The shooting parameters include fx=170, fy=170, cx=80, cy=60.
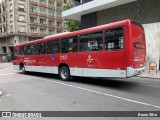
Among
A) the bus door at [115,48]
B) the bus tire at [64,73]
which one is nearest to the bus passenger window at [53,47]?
the bus tire at [64,73]

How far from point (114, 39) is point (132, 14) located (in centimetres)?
1042

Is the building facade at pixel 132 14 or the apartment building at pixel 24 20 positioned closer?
the building facade at pixel 132 14

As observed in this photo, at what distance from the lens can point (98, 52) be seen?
9.17m

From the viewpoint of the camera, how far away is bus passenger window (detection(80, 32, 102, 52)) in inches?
360

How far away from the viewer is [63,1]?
65.1 m

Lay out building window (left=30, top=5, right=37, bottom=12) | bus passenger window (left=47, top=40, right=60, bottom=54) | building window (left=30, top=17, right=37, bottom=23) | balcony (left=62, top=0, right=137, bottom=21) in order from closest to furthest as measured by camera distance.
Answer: bus passenger window (left=47, top=40, right=60, bottom=54) < balcony (left=62, top=0, right=137, bottom=21) < building window (left=30, top=5, right=37, bottom=12) < building window (left=30, top=17, right=37, bottom=23)

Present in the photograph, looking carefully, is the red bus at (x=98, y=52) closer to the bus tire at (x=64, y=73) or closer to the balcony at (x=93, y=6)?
the bus tire at (x=64, y=73)

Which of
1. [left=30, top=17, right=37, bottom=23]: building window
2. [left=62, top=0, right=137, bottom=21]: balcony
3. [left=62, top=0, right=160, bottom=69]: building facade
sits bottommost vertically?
[left=62, top=0, right=160, bottom=69]: building facade

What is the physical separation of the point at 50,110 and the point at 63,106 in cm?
56

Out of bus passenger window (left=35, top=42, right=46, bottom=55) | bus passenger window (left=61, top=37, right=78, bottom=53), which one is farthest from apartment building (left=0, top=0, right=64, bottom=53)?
bus passenger window (left=61, top=37, right=78, bottom=53)

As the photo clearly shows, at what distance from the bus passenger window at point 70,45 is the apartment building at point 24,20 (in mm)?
41435

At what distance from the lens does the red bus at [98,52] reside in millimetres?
8039

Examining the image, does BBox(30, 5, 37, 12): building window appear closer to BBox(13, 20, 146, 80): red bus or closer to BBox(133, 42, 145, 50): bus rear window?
BBox(13, 20, 146, 80): red bus

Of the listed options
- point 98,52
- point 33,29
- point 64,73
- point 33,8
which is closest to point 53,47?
point 64,73
